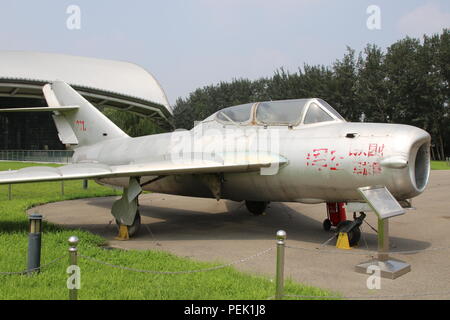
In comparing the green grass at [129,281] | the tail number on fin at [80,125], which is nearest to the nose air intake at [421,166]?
the green grass at [129,281]

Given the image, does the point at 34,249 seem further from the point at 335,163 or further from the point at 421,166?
the point at 421,166

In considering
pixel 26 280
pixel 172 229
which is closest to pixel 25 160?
pixel 172 229

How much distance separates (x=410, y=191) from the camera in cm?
576

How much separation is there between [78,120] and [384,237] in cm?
891

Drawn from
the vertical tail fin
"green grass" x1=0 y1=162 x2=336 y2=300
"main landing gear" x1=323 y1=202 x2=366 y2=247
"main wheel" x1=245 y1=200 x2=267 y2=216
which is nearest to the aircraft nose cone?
"main landing gear" x1=323 y1=202 x2=366 y2=247

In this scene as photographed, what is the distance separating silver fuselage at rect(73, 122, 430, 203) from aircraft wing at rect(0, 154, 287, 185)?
0.26 m

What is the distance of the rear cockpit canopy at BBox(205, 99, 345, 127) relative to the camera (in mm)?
7062

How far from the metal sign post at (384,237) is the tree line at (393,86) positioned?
44.4 metres

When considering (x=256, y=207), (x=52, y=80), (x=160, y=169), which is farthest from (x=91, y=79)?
(x=160, y=169)

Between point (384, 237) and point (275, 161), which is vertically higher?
point (275, 161)

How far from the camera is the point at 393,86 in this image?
47.8 meters

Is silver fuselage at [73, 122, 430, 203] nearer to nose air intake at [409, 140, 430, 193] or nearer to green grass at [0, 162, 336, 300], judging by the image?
nose air intake at [409, 140, 430, 193]
